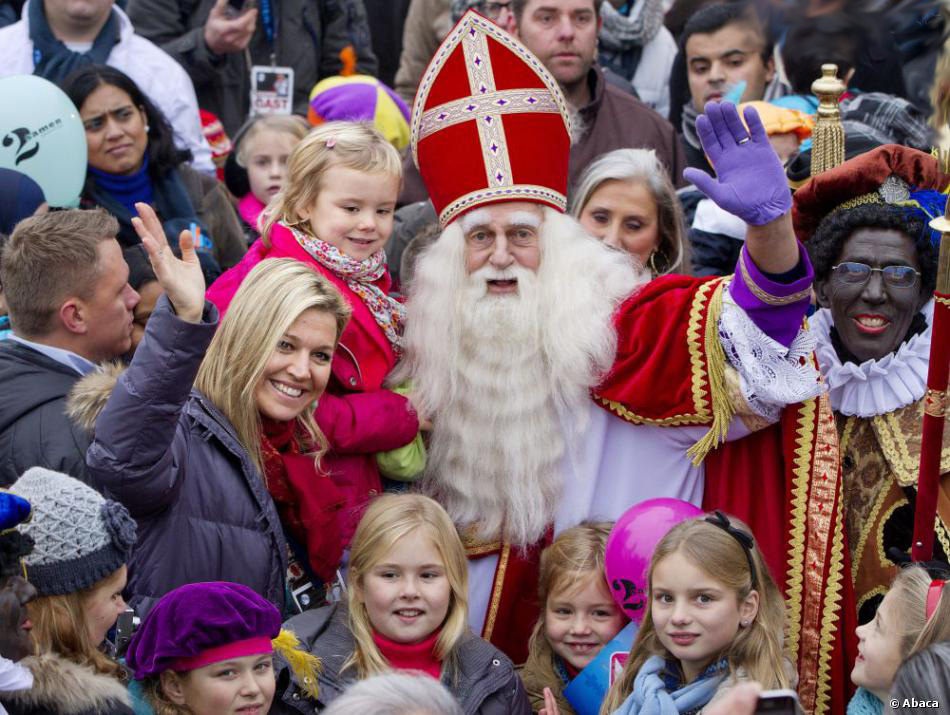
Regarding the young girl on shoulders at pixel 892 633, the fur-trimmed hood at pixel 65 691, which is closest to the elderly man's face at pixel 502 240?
the young girl on shoulders at pixel 892 633

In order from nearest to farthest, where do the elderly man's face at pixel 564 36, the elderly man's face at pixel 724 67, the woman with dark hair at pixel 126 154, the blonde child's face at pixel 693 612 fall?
the blonde child's face at pixel 693 612, the woman with dark hair at pixel 126 154, the elderly man's face at pixel 564 36, the elderly man's face at pixel 724 67

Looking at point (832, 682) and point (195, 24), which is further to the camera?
point (195, 24)

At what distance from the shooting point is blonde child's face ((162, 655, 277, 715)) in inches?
158

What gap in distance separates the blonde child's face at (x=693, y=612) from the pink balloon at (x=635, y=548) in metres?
0.31

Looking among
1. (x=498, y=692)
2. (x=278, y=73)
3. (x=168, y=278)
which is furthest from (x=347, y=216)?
(x=278, y=73)

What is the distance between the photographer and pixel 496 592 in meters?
5.24

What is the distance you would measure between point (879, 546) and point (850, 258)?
924mm

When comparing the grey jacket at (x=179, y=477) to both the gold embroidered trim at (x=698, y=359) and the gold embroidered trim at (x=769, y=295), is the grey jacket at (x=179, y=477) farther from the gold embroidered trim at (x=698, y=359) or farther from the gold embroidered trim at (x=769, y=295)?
the gold embroidered trim at (x=769, y=295)

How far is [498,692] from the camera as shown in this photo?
4.50 m

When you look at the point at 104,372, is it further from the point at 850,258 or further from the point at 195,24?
the point at 195,24

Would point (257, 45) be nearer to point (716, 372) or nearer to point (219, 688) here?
point (716, 372)

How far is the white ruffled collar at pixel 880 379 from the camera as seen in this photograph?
16.6 feet

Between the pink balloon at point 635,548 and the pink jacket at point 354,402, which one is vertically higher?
the pink jacket at point 354,402

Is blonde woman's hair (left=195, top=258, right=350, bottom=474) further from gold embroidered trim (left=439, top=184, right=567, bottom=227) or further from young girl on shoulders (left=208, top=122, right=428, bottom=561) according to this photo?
gold embroidered trim (left=439, top=184, right=567, bottom=227)
